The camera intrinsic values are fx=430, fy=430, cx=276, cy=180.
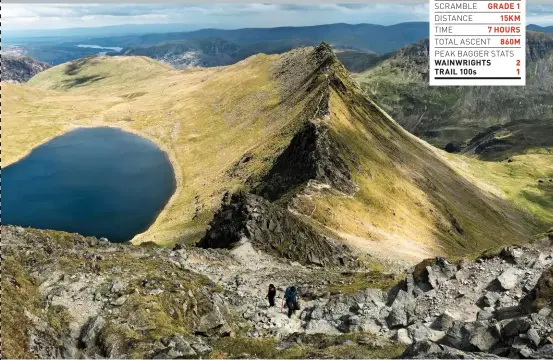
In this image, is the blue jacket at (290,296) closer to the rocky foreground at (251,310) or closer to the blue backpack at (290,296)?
the blue backpack at (290,296)

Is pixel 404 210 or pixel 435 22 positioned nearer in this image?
pixel 435 22

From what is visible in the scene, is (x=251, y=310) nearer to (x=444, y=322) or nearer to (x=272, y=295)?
(x=272, y=295)

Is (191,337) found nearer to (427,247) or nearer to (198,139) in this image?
(427,247)

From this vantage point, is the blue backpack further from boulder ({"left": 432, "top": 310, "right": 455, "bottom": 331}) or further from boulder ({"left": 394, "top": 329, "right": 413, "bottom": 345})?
boulder ({"left": 432, "top": 310, "right": 455, "bottom": 331})

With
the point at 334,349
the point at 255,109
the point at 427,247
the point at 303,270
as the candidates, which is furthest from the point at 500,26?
the point at 255,109

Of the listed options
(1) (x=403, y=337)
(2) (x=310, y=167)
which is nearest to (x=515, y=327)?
(1) (x=403, y=337)

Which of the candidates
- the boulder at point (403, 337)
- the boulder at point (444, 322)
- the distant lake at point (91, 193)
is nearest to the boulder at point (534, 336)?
the boulder at point (444, 322)

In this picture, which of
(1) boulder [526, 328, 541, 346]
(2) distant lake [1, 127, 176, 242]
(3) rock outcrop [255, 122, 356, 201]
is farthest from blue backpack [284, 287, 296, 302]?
(2) distant lake [1, 127, 176, 242]
